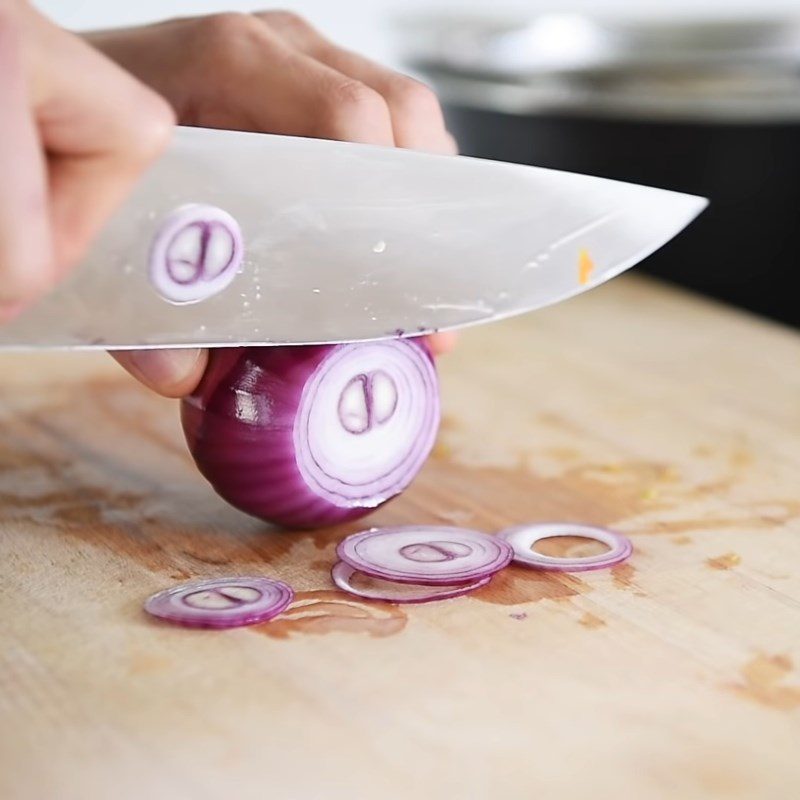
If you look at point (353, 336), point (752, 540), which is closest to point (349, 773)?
point (353, 336)

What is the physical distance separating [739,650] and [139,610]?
2.07 ft

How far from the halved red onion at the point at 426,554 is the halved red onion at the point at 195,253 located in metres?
0.35

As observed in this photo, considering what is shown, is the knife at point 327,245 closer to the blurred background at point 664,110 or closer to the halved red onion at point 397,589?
the halved red onion at point 397,589

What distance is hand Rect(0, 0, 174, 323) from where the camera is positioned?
3.45 ft

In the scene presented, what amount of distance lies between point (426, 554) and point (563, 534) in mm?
209

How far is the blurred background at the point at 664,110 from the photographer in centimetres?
279

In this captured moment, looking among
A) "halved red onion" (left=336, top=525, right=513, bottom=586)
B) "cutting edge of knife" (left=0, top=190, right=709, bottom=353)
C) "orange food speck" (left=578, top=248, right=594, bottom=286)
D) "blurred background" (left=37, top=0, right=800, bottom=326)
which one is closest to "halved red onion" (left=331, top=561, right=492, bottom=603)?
"halved red onion" (left=336, top=525, right=513, bottom=586)

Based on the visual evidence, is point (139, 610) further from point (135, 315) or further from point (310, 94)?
point (310, 94)

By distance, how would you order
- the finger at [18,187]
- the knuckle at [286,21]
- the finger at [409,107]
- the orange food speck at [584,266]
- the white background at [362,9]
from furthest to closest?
the white background at [362,9] → the knuckle at [286,21] → the finger at [409,107] → the orange food speck at [584,266] → the finger at [18,187]

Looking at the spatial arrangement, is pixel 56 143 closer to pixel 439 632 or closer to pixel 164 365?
pixel 164 365

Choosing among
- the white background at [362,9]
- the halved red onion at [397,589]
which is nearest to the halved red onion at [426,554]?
the halved red onion at [397,589]

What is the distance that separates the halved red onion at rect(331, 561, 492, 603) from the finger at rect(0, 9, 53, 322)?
0.53m

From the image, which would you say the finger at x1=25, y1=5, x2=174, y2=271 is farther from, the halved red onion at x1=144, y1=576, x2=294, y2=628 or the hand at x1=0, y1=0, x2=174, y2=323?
the halved red onion at x1=144, y1=576, x2=294, y2=628

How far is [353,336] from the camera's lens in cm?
149
